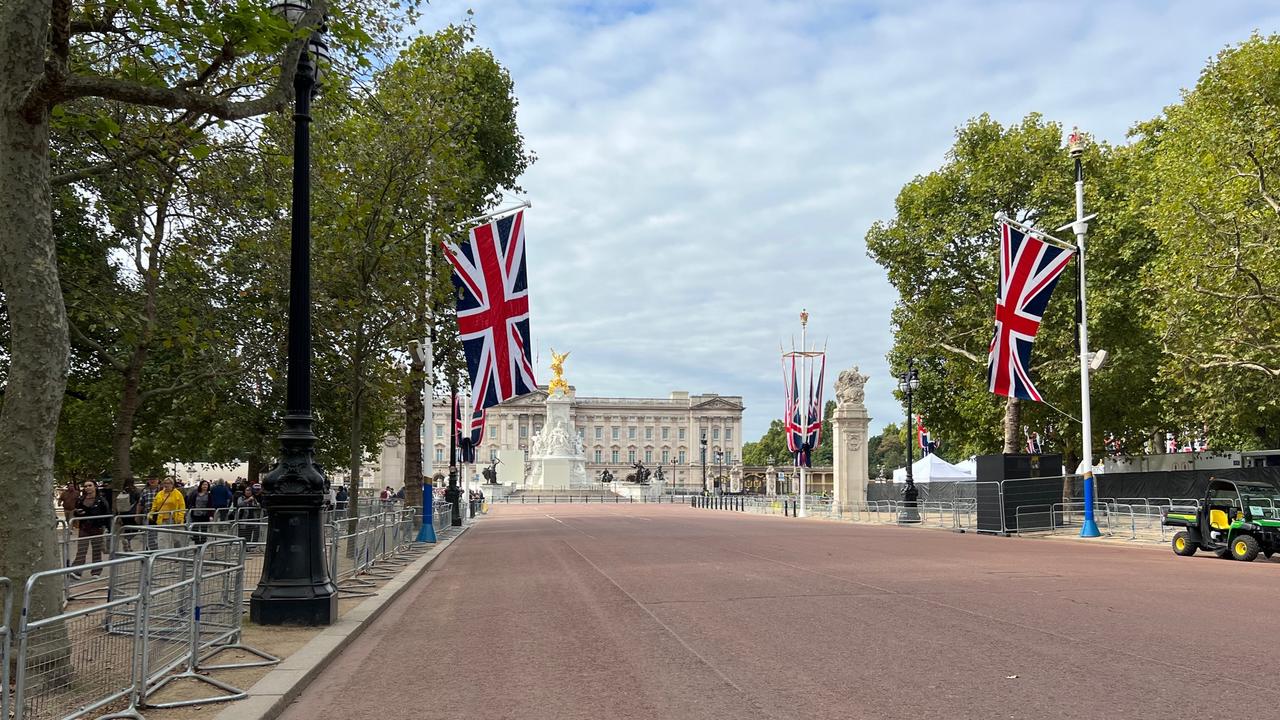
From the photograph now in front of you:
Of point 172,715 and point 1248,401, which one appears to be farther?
point 1248,401

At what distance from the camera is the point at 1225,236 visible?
2852 cm

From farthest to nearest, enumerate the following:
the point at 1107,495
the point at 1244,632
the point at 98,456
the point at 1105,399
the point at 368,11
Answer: the point at 1107,495 → the point at 1105,399 → the point at 98,456 → the point at 368,11 → the point at 1244,632

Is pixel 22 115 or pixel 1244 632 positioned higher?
pixel 22 115

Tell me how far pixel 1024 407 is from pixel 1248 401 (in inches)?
478

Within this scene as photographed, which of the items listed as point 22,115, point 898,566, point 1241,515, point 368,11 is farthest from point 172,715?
point 1241,515

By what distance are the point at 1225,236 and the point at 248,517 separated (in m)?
27.2

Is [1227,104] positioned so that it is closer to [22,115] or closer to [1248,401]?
[1248,401]

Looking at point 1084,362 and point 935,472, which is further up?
point 1084,362

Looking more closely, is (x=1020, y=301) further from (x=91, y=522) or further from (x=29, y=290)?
(x=29, y=290)

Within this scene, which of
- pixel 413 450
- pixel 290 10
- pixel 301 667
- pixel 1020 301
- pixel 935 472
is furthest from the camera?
pixel 935 472

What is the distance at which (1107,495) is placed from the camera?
5297 centimetres

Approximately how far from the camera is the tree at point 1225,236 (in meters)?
28.4

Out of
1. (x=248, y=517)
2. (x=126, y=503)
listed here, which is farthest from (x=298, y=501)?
(x=248, y=517)

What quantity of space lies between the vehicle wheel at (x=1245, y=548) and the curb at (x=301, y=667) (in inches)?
681
